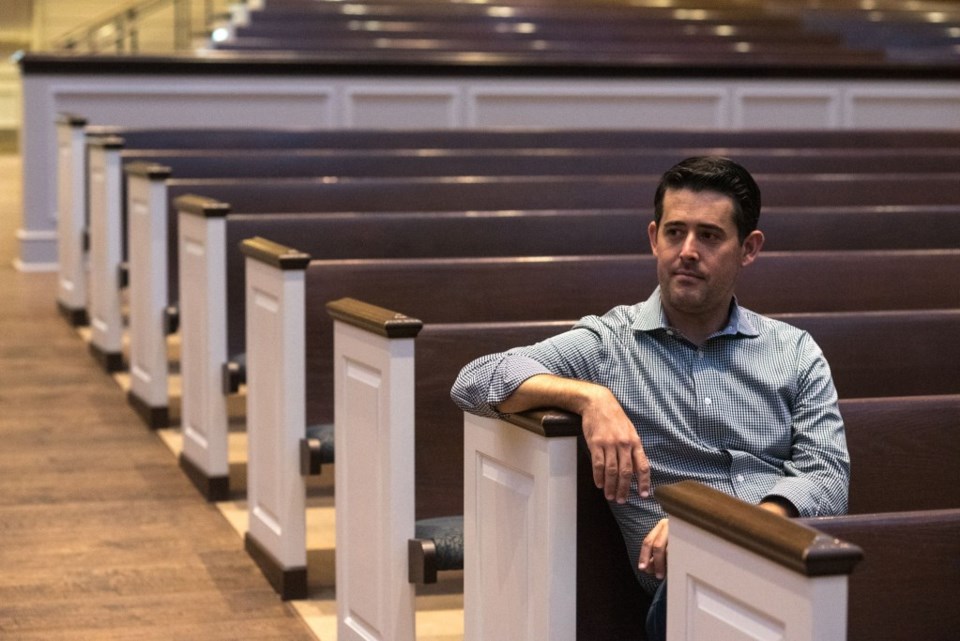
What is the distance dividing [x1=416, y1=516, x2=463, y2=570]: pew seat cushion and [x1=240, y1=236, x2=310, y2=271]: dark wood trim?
0.68 meters

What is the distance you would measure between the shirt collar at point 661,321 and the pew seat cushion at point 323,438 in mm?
1148

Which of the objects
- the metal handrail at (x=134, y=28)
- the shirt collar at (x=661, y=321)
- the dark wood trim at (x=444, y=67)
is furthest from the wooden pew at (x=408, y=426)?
the metal handrail at (x=134, y=28)

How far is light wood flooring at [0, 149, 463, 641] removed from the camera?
3105 millimetres

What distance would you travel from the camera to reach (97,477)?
4105 millimetres

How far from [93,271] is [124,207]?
251mm

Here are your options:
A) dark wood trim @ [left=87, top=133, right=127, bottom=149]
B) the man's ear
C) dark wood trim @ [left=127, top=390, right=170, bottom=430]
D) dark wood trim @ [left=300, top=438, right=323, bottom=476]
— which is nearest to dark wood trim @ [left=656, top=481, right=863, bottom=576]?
the man's ear

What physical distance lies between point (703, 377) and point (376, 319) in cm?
68

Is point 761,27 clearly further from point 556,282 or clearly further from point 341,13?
point 556,282

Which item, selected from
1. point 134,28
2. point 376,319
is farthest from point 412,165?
point 134,28

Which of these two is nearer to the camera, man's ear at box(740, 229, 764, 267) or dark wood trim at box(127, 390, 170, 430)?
man's ear at box(740, 229, 764, 267)

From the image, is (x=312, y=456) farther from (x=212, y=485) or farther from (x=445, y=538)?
(x=212, y=485)

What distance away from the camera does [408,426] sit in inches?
105

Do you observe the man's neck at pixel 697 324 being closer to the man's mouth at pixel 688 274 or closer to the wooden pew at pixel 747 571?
the man's mouth at pixel 688 274

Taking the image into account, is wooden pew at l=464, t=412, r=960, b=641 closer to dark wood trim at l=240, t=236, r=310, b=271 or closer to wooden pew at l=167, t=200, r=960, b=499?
dark wood trim at l=240, t=236, r=310, b=271
